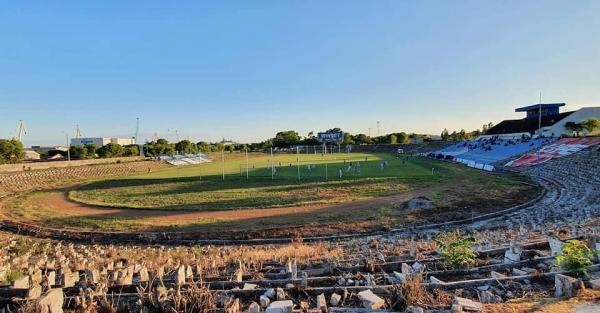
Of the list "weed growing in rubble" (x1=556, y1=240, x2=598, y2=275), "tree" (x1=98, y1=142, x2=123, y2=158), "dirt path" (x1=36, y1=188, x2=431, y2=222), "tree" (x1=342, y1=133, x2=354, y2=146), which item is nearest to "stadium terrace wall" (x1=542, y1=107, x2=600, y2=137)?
"dirt path" (x1=36, y1=188, x2=431, y2=222)

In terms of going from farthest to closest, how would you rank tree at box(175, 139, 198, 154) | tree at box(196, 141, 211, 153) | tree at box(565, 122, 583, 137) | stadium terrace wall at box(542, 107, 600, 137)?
tree at box(196, 141, 211, 153), tree at box(175, 139, 198, 154), stadium terrace wall at box(542, 107, 600, 137), tree at box(565, 122, 583, 137)

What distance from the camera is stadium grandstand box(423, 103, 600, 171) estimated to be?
177 ft

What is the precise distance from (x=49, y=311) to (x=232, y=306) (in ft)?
8.64

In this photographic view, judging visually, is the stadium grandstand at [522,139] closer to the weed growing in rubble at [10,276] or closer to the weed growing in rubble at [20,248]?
the weed growing in rubble at [20,248]

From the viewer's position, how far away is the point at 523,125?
279ft

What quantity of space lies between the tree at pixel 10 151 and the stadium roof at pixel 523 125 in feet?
325

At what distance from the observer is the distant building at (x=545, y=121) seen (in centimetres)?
7214

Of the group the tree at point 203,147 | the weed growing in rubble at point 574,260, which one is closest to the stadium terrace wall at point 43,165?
the tree at point 203,147

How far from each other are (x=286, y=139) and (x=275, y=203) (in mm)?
125143

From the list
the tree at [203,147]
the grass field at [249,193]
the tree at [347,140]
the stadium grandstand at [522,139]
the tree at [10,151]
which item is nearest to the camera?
the grass field at [249,193]

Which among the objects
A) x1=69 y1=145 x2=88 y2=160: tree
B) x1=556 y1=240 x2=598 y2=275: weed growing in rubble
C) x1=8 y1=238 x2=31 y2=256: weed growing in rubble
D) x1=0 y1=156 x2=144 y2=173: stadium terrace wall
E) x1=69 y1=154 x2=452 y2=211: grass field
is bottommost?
x1=8 y1=238 x2=31 y2=256: weed growing in rubble

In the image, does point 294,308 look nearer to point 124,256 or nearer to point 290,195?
point 124,256

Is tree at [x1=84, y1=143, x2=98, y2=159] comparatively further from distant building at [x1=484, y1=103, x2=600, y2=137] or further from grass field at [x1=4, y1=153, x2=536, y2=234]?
distant building at [x1=484, y1=103, x2=600, y2=137]

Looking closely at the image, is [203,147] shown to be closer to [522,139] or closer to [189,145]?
[189,145]
